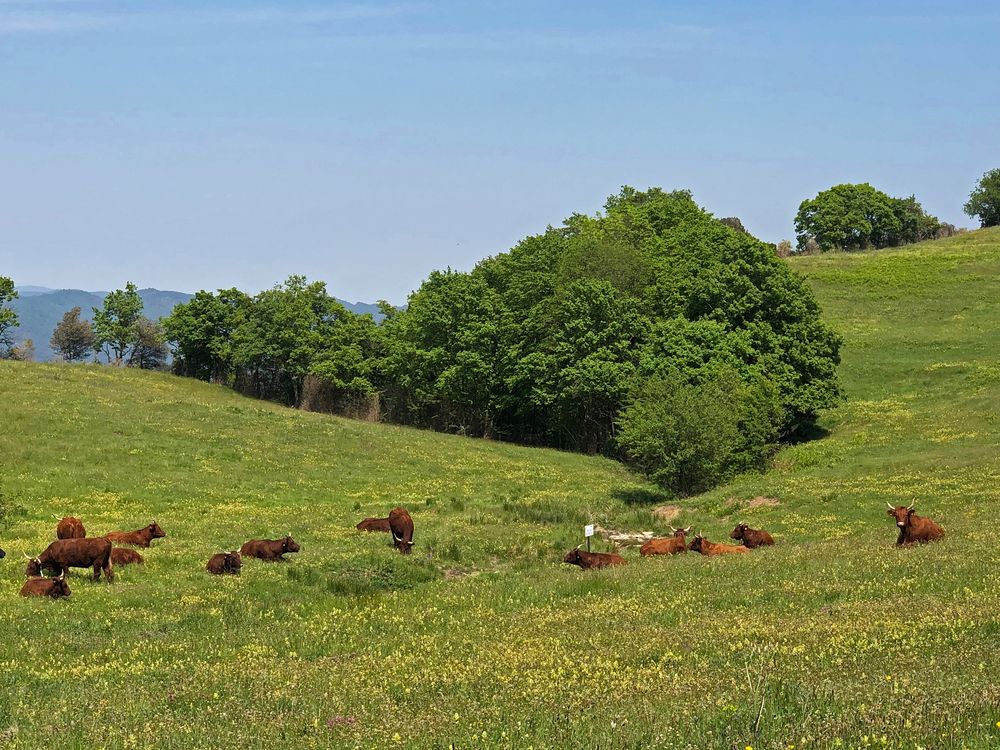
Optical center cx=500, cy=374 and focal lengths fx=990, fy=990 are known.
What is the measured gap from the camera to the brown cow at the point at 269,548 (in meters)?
29.6

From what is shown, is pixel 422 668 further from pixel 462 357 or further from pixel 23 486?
pixel 462 357

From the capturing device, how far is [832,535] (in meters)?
33.6

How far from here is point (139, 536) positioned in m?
31.3

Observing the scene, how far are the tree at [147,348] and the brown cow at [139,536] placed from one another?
10721cm

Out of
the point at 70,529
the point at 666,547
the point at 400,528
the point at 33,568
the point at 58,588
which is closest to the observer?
the point at 58,588

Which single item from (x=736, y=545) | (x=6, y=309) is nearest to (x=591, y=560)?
(x=736, y=545)

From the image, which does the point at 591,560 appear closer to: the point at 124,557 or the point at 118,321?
the point at 124,557

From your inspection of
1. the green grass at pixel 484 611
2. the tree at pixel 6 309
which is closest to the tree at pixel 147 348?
the tree at pixel 6 309

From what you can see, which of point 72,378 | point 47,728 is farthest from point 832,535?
point 72,378

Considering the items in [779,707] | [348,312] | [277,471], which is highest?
[348,312]

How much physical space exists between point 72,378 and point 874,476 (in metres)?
62.4

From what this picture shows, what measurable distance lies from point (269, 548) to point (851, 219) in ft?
445

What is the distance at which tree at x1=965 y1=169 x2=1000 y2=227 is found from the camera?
16538cm

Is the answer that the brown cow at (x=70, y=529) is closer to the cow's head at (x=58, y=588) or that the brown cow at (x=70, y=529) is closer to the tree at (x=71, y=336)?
the cow's head at (x=58, y=588)
